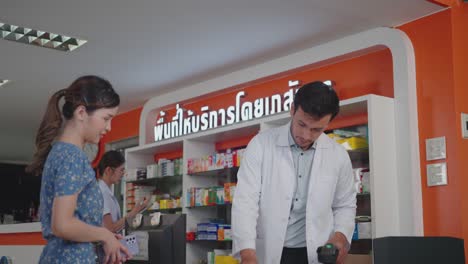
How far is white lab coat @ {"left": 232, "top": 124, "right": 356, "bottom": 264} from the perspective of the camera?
8.79 ft

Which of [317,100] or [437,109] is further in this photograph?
[437,109]

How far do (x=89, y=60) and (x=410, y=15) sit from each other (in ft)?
11.2

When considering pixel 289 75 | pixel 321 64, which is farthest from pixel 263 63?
pixel 321 64

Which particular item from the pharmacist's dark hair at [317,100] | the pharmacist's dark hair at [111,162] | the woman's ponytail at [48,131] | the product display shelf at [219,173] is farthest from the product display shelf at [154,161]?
the woman's ponytail at [48,131]

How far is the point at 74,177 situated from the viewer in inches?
84.2

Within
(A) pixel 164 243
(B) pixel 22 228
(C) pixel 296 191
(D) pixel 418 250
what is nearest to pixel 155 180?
(B) pixel 22 228

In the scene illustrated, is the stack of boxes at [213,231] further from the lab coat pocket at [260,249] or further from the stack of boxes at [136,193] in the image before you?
the lab coat pocket at [260,249]

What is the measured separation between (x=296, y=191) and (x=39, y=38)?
4.24 meters

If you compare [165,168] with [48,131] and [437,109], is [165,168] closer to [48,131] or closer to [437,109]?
[437,109]

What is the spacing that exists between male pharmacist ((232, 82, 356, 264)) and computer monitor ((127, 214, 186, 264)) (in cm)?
28

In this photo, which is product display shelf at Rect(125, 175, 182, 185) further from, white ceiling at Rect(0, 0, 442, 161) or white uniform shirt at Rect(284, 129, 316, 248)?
white uniform shirt at Rect(284, 129, 316, 248)

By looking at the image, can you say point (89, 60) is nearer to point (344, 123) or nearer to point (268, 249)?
point (344, 123)

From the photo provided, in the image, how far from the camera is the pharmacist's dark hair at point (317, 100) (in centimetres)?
262

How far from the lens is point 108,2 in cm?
516
